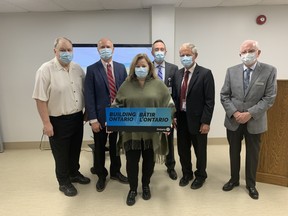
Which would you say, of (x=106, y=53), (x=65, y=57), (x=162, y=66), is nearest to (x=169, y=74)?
(x=162, y=66)

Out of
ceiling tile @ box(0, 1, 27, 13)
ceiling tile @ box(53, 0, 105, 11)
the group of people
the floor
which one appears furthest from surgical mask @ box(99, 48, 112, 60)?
ceiling tile @ box(0, 1, 27, 13)

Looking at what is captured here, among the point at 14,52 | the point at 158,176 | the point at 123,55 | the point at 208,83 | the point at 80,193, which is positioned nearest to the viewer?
the point at 208,83

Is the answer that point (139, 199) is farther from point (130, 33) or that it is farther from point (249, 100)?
point (130, 33)

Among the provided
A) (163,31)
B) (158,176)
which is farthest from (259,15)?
(158,176)

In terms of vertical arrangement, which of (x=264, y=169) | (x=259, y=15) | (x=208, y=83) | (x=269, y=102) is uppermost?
(x=259, y=15)

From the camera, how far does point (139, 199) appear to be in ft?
8.38

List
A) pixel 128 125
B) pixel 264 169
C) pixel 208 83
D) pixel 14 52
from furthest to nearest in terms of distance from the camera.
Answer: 1. pixel 14 52
2. pixel 264 169
3. pixel 208 83
4. pixel 128 125

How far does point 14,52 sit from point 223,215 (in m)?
3.96

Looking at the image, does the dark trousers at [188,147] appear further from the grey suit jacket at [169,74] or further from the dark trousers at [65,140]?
the dark trousers at [65,140]

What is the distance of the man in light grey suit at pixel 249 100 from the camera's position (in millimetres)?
2389

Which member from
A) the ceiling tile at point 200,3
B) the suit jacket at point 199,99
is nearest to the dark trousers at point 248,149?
the suit jacket at point 199,99

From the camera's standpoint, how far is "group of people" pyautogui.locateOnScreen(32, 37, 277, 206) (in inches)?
92.0

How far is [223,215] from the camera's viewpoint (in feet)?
7.48

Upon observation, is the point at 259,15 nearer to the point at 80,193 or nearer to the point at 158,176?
the point at 158,176
